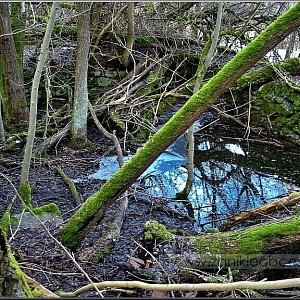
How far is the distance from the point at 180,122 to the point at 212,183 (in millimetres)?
3941

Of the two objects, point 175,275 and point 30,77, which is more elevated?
point 30,77

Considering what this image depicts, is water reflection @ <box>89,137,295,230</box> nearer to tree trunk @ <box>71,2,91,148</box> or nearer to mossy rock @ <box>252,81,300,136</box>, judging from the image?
tree trunk @ <box>71,2,91,148</box>

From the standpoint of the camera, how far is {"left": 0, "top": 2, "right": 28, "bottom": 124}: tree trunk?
7.82 m

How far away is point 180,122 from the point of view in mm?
3285

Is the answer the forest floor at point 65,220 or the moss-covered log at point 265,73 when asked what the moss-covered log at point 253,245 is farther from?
the moss-covered log at point 265,73

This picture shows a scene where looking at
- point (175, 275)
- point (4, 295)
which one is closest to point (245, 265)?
point (175, 275)

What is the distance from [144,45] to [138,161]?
317 inches

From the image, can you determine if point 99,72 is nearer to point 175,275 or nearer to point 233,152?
point 233,152

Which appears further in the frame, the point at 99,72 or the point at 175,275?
the point at 99,72

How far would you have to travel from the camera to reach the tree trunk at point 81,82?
6840mm

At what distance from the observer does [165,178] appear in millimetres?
6996

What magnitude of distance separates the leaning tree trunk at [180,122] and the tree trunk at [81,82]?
410cm

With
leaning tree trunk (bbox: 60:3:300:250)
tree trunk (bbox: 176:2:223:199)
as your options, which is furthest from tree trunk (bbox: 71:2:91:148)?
leaning tree trunk (bbox: 60:3:300:250)

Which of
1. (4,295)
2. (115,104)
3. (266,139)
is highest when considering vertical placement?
(115,104)
